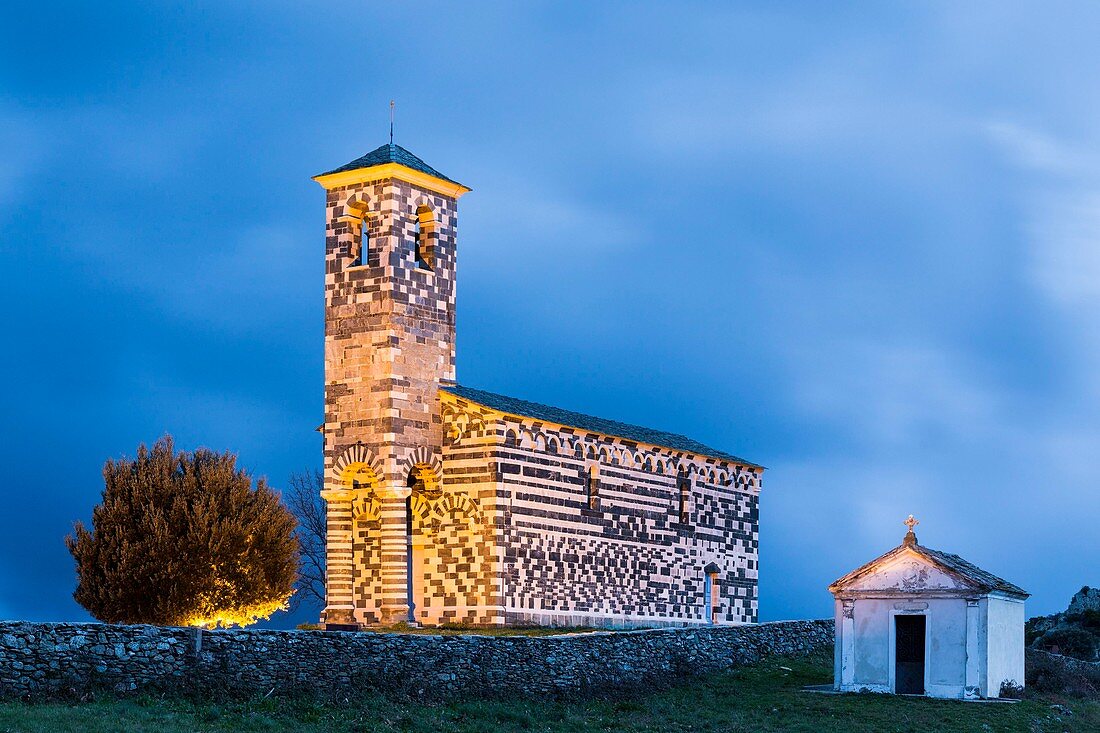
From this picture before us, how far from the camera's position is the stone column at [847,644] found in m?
38.0

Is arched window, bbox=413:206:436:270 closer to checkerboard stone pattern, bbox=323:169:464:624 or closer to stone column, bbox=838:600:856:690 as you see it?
checkerboard stone pattern, bbox=323:169:464:624

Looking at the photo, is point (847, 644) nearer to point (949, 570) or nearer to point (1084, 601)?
point (949, 570)

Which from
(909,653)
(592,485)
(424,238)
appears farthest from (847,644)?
(424,238)

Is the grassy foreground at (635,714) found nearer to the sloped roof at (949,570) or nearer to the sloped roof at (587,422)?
the sloped roof at (949,570)

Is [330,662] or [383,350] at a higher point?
[383,350]

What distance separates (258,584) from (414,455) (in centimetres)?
561

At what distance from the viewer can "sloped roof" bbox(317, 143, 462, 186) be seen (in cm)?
4722

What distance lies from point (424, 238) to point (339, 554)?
9.59 meters

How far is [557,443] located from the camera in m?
47.7

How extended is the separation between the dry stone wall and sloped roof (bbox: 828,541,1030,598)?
4.44 metres

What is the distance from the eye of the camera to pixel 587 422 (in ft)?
168

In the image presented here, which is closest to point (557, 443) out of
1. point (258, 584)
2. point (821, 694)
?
point (258, 584)

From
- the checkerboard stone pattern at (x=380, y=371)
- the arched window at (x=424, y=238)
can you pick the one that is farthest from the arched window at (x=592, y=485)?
the arched window at (x=424, y=238)

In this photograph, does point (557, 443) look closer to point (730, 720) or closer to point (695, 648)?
point (695, 648)
